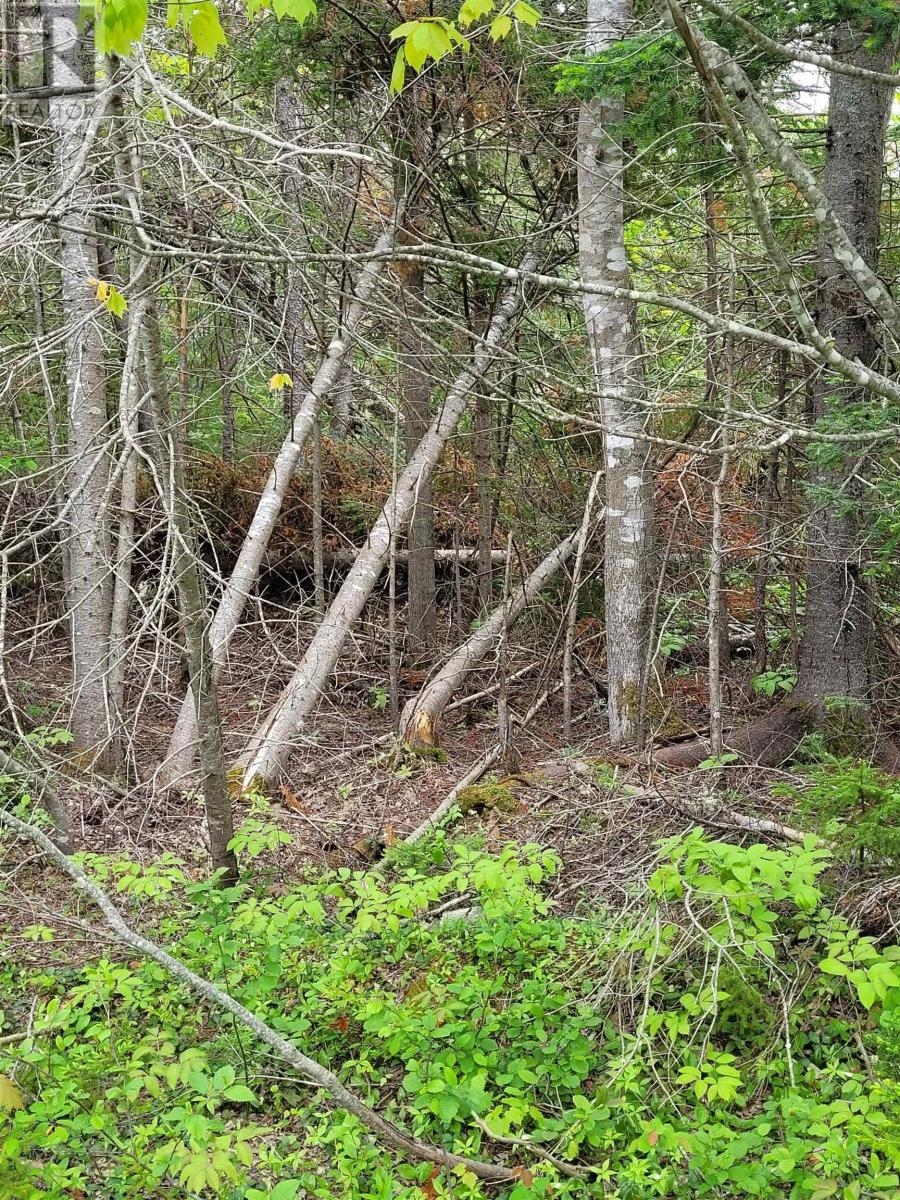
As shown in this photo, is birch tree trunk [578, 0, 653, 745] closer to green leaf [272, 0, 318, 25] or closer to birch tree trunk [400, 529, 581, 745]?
birch tree trunk [400, 529, 581, 745]

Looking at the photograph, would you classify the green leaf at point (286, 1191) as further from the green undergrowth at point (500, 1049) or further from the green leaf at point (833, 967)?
the green leaf at point (833, 967)

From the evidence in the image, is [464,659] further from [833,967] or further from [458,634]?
[833,967]

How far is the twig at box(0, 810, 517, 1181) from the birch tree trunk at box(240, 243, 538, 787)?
3421 mm

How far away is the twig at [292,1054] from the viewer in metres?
3.00

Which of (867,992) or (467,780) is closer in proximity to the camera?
(867,992)

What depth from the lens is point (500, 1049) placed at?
144 inches

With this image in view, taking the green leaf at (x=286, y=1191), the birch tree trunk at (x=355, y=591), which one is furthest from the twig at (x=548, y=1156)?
the birch tree trunk at (x=355, y=591)

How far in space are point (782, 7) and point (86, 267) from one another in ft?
15.4

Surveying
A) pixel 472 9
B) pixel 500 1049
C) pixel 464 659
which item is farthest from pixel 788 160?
pixel 464 659

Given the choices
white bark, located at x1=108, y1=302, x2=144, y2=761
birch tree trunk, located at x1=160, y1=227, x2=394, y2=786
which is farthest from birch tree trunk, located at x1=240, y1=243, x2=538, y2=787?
white bark, located at x1=108, y1=302, x2=144, y2=761

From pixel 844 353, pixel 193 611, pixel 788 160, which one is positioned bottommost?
pixel 193 611

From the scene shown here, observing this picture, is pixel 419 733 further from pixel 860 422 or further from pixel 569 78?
pixel 569 78

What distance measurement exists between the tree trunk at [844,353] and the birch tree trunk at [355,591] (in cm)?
231

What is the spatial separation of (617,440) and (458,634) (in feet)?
10.7
